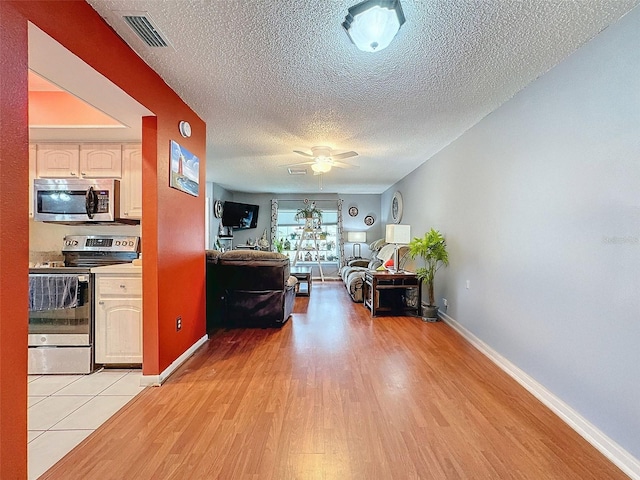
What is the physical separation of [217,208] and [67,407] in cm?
586

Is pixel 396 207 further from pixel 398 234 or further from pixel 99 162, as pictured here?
pixel 99 162

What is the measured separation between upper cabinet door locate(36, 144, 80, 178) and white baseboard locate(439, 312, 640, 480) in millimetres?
4330

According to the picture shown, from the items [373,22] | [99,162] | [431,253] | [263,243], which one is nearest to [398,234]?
[431,253]

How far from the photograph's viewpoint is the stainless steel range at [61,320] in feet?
8.49

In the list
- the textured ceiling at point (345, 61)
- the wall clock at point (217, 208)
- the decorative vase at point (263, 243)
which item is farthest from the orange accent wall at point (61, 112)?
the decorative vase at point (263, 243)

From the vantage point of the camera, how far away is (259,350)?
3270 millimetres

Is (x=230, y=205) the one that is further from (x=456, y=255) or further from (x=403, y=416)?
(x=403, y=416)

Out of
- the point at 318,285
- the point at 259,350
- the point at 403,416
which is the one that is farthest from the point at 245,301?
the point at 318,285

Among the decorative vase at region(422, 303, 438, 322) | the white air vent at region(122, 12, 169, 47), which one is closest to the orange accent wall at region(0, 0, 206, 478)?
the white air vent at region(122, 12, 169, 47)

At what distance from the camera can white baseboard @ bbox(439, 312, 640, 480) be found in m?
1.61

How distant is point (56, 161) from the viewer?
9.80ft

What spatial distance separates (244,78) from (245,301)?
2616 millimetres

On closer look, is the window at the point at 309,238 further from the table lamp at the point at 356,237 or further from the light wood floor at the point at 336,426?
the light wood floor at the point at 336,426

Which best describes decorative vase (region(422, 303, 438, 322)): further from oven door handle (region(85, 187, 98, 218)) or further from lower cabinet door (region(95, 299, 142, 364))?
oven door handle (region(85, 187, 98, 218))
